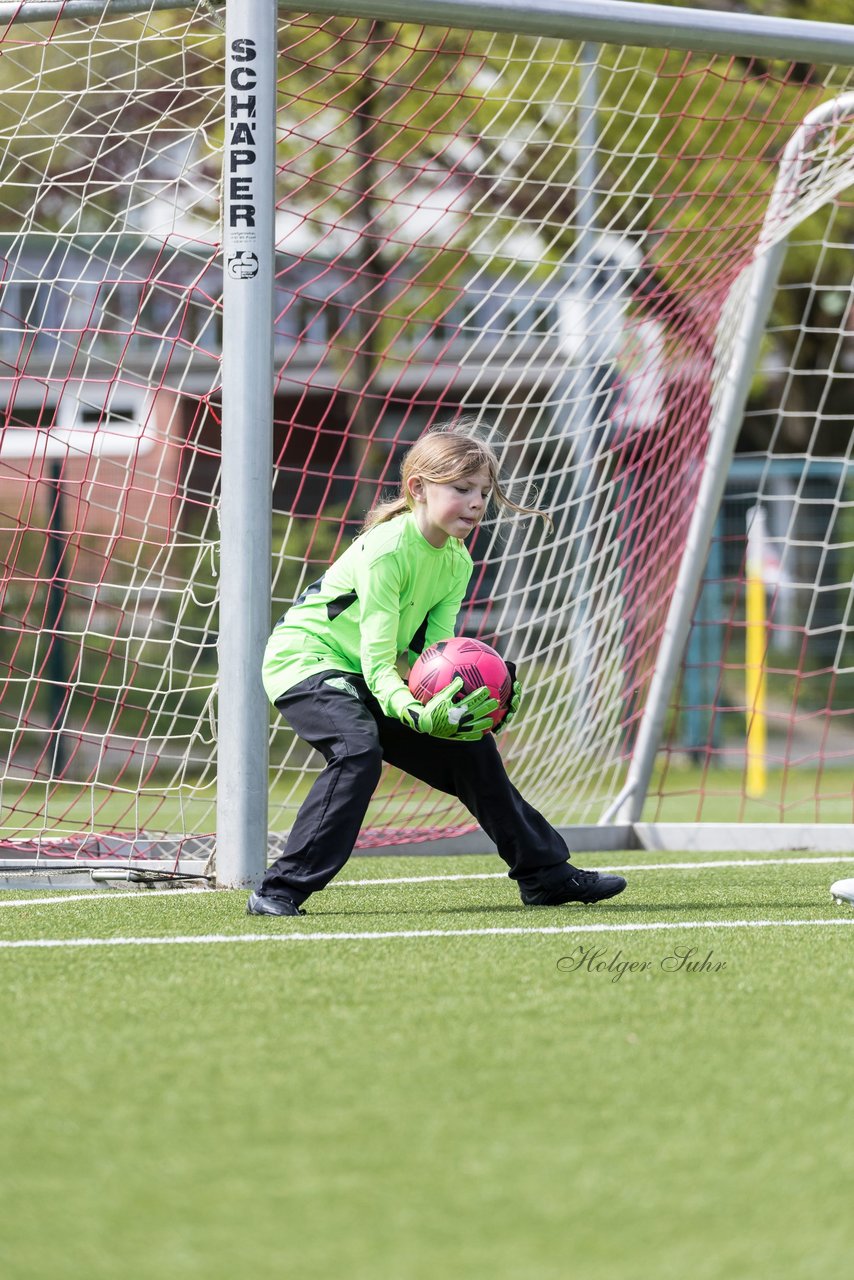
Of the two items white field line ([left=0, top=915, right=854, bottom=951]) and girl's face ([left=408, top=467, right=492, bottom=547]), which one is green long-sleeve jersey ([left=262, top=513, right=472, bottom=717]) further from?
white field line ([left=0, top=915, right=854, bottom=951])

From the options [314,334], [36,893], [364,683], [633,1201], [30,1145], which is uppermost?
[314,334]

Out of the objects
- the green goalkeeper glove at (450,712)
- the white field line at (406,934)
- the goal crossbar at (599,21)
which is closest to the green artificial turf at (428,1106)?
the white field line at (406,934)

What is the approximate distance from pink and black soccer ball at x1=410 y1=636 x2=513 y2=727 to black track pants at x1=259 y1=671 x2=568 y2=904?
0.63ft

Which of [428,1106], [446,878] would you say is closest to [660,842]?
[446,878]

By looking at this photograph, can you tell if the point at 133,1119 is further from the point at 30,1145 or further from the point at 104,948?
the point at 104,948

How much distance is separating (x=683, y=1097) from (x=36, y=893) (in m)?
Answer: 2.64

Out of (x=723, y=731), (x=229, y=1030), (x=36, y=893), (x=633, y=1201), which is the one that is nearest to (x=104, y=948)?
(x=229, y=1030)

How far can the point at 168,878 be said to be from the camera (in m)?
4.36

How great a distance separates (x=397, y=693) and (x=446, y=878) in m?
1.32

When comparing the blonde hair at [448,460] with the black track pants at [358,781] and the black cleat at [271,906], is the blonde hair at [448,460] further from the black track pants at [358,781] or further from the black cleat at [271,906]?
the black cleat at [271,906]

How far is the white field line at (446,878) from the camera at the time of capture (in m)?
4.14

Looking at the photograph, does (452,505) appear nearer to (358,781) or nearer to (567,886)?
(358,781)

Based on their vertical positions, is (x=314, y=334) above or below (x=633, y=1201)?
above

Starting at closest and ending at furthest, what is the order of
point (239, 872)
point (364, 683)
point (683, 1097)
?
point (683, 1097) → point (364, 683) → point (239, 872)
